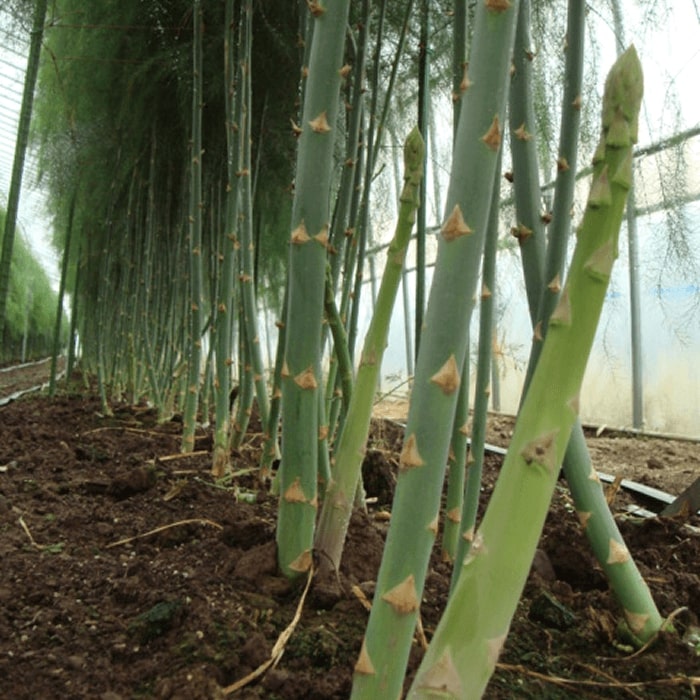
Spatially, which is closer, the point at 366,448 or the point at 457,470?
the point at 457,470

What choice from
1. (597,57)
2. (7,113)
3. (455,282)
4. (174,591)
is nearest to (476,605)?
(455,282)

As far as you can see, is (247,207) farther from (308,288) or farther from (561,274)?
(561,274)

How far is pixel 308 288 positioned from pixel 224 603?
1.21 ft

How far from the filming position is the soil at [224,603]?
68cm

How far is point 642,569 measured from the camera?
1.04 metres

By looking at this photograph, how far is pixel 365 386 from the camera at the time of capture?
0.80m

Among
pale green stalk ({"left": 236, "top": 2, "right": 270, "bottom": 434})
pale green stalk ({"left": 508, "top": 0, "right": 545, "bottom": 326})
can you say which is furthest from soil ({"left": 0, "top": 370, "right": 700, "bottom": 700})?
pale green stalk ({"left": 508, "top": 0, "right": 545, "bottom": 326})

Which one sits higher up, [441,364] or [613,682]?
[441,364]

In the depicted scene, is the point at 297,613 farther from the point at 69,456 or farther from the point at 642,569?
the point at 69,456

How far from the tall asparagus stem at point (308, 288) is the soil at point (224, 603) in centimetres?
6

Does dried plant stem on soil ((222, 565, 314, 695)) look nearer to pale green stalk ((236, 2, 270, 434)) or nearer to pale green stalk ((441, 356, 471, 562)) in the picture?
pale green stalk ((441, 356, 471, 562))

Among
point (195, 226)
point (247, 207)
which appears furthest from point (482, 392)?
point (195, 226)

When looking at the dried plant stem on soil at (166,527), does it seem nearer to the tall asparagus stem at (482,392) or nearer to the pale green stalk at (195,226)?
the tall asparagus stem at (482,392)

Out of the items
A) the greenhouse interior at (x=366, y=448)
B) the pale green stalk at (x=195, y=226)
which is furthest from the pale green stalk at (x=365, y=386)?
the pale green stalk at (x=195, y=226)
